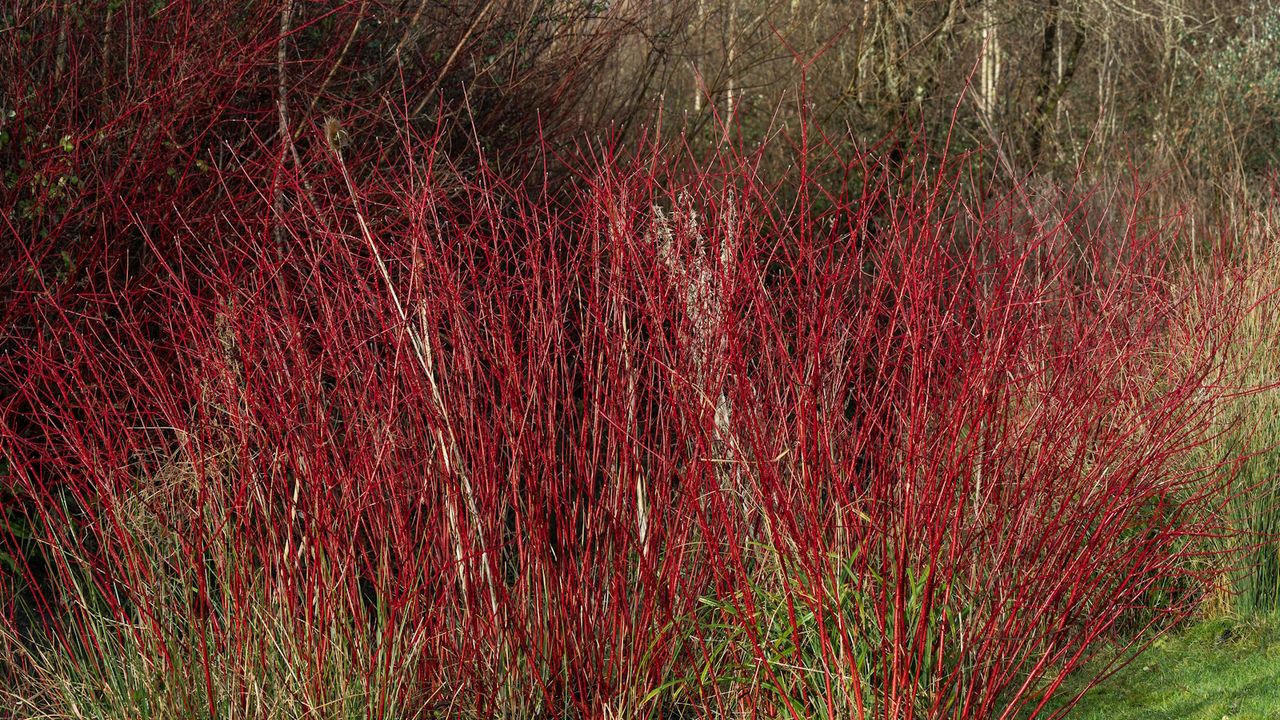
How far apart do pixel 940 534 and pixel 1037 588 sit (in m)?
0.65

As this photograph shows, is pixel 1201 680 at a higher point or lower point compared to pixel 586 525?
lower

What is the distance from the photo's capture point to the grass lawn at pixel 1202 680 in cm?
455

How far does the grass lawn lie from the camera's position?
455 cm

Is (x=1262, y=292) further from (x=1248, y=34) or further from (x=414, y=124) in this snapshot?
(x=1248, y=34)

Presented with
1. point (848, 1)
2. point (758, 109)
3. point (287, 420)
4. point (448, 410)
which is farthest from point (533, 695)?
point (848, 1)

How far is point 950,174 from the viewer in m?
12.3

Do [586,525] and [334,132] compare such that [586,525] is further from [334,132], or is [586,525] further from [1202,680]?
[1202,680]

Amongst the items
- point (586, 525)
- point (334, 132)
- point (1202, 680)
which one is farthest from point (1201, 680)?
point (334, 132)

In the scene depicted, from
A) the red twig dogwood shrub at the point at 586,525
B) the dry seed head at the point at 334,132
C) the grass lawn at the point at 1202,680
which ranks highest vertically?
the dry seed head at the point at 334,132

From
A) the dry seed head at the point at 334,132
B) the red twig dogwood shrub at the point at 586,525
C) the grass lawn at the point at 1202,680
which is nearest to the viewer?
the red twig dogwood shrub at the point at 586,525

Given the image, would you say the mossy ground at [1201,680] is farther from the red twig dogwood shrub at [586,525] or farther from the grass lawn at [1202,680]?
the red twig dogwood shrub at [586,525]

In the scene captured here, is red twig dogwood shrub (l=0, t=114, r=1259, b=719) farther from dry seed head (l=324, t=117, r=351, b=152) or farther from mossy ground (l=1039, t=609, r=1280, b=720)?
mossy ground (l=1039, t=609, r=1280, b=720)

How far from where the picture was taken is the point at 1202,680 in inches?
192

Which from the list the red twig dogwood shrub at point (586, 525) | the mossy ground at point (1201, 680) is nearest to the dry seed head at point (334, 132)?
the red twig dogwood shrub at point (586, 525)
